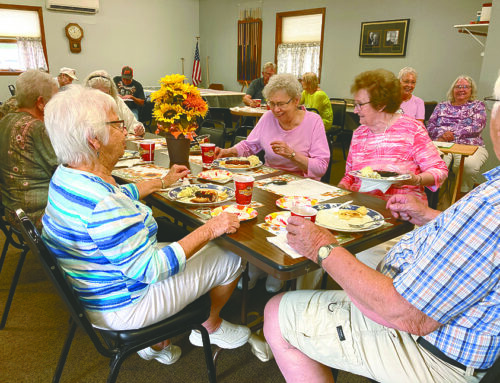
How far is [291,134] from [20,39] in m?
7.81

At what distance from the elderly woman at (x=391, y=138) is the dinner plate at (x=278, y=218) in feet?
2.46

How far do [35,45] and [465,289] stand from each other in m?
9.33

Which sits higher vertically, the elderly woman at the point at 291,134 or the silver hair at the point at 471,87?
the silver hair at the point at 471,87

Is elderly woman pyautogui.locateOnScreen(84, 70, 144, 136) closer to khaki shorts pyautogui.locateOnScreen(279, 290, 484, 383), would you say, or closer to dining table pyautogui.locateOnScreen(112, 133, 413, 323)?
dining table pyautogui.locateOnScreen(112, 133, 413, 323)

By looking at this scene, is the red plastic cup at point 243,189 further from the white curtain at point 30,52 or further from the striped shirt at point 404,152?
the white curtain at point 30,52

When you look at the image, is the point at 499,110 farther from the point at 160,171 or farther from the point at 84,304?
the point at 160,171

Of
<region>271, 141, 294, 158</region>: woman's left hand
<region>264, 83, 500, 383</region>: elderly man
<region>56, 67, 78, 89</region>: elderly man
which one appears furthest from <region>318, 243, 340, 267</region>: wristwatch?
<region>56, 67, 78, 89</region>: elderly man

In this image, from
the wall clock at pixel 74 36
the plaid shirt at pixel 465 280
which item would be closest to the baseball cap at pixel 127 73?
the wall clock at pixel 74 36

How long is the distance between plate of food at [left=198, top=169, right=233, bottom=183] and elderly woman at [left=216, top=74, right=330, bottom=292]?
0.42 metres

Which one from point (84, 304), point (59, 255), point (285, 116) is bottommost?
point (84, 304)

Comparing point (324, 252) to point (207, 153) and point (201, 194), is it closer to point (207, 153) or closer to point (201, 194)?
point (201, 194)

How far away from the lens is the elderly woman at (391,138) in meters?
1.93

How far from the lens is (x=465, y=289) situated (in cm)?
77

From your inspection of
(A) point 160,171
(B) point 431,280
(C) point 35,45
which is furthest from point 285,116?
(C) point 35,45
